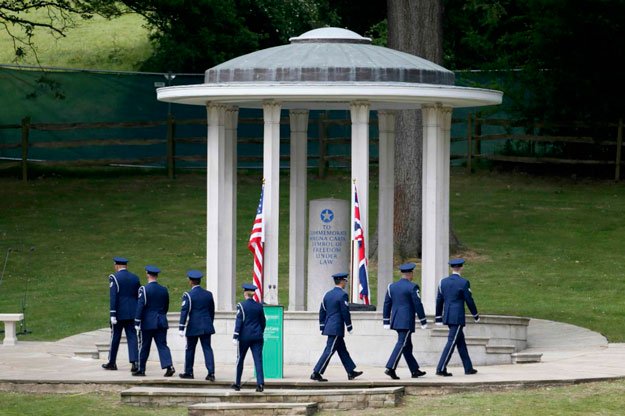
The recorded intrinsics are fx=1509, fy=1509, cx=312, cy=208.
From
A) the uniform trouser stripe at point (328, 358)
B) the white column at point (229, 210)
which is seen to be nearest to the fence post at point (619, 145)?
the white column at point (229, 210)

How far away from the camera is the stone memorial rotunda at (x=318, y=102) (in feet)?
75.2

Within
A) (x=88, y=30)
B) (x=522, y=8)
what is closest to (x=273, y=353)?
(x=522, y=8)

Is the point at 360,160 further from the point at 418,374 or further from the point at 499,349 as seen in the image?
the point at 418,374

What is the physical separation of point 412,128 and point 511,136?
9.82m

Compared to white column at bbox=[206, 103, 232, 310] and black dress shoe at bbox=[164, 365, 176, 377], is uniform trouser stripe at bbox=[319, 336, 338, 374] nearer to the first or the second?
black dress shoe at bbox=[164, 365, 176, 377]

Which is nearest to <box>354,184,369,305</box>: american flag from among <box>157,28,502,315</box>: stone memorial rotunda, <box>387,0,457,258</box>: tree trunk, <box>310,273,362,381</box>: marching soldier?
<box>157,28,502,315</box>: stone memorial rotunda

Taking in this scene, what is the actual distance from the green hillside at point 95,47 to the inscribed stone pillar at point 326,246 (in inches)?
1301

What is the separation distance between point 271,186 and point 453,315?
147 inches

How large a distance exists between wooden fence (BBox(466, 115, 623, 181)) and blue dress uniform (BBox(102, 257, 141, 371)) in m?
22.7

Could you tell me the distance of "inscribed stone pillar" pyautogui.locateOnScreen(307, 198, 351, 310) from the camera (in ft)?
80.7

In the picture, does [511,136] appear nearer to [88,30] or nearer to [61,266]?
[61,266]

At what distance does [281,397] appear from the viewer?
19375 mm

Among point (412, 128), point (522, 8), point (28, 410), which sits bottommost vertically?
point (28, 410)

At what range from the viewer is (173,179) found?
43938 millimetres
